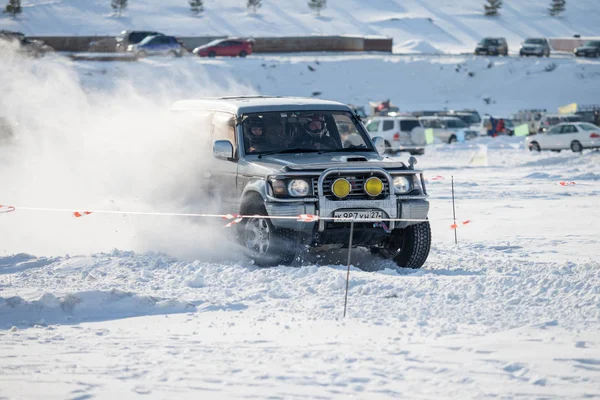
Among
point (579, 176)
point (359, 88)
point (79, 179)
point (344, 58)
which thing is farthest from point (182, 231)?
point (344, 58)

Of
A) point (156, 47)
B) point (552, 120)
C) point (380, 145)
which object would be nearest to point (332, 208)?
point (380, 145)

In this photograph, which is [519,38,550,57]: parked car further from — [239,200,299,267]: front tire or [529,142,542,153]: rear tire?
[239,200,299,267]: front tire

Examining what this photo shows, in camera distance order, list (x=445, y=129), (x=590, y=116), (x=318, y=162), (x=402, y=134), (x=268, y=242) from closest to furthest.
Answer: (x=268, y=242), (x=318, y=162), (x=402, y=134), (x=445, y=129), (x=590, y=116)

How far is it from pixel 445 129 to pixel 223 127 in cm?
3268

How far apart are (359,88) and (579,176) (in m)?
36.1

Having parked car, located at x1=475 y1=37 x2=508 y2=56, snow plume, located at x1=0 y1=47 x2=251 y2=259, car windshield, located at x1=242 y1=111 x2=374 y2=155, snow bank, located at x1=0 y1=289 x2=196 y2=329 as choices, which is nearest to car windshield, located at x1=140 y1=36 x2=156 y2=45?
parked car, located at x1=475 y1=37 x2=508 y2=56

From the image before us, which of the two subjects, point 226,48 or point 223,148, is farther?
point 226,48

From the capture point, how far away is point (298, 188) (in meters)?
10.4

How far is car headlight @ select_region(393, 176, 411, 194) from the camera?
10.8m

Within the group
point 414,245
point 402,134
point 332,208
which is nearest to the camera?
point 332,208

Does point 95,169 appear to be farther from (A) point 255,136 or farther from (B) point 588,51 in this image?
(B) point 588,51

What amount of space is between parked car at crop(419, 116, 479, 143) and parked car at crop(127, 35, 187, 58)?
2434 centimetres

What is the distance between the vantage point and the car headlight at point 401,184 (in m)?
10.8

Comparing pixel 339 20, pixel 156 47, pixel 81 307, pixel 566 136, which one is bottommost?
pixel 81 307
